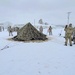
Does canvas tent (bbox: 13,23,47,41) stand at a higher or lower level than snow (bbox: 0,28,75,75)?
higher

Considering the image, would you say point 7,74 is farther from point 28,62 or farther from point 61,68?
point 61,68

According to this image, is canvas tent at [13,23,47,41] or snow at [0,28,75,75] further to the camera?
canvas tent at [13,23,47,41]

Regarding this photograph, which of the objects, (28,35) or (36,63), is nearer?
(36,63)

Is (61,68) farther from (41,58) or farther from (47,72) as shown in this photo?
(41,58)

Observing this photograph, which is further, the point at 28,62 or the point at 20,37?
the point at 20,37

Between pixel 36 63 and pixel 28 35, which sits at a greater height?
pixel 28 35

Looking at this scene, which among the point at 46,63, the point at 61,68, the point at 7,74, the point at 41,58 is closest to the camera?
the point at 7,74

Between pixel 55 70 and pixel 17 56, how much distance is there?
2.82 m

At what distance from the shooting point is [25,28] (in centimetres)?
1797

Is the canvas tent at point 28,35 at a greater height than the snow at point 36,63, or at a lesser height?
greater

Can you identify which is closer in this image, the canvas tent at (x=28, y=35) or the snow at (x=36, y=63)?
the snow at (x=36, y=63)

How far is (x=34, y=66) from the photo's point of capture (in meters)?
8.00

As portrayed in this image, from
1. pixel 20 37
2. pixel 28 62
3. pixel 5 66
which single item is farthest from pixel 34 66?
pixel 20 37

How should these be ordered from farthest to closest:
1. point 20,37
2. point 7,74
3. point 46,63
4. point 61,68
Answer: point 20,37 < point 46,63 < point 61,68 < point 7,74
